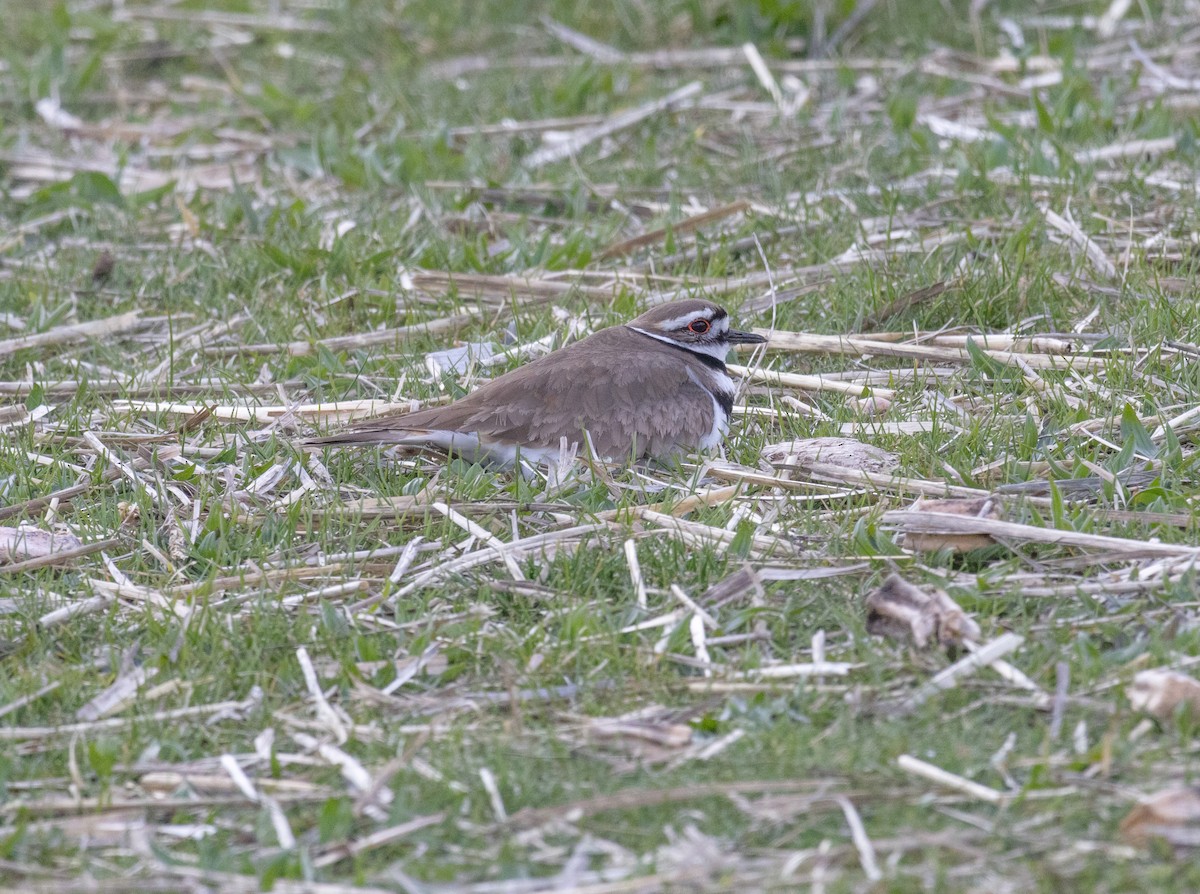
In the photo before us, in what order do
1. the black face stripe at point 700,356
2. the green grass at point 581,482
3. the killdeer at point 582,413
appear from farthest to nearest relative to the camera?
the black face stripe at point 700,356, the killdeer at point 582,413, the green grass at point 581,482

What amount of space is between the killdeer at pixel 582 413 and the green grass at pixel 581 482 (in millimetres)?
154

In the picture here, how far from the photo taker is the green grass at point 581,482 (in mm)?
Result: 3604

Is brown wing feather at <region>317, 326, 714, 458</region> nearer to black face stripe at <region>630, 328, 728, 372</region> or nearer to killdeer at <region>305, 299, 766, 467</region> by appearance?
killdeer at <region>305, 299, 766, 467</region>

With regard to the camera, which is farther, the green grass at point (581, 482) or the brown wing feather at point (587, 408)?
the brown wing feather at point (587, 408)

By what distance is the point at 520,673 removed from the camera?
4238 mm

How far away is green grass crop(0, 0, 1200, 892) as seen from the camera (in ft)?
11.8

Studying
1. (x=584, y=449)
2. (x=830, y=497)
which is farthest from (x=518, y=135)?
(x=830, y=497)

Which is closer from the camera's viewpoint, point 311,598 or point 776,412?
point 311,598

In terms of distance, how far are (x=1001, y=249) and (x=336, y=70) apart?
17.9ft

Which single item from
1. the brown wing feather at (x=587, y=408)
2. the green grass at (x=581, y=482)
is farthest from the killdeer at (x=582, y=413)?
the green grass at (x=581, y=482)

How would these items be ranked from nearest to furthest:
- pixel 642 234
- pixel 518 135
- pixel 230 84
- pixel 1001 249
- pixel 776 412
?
pixel 776 412, pixel 1001 249, pixel 642 234, pixel 518 135, pixel 230 84

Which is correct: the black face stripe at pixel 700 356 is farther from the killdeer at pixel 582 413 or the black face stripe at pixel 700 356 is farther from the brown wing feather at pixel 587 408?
the brown wing feather at pixel 587 408

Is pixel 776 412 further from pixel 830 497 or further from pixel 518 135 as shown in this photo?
pixel 518 135

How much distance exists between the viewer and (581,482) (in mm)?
5375
